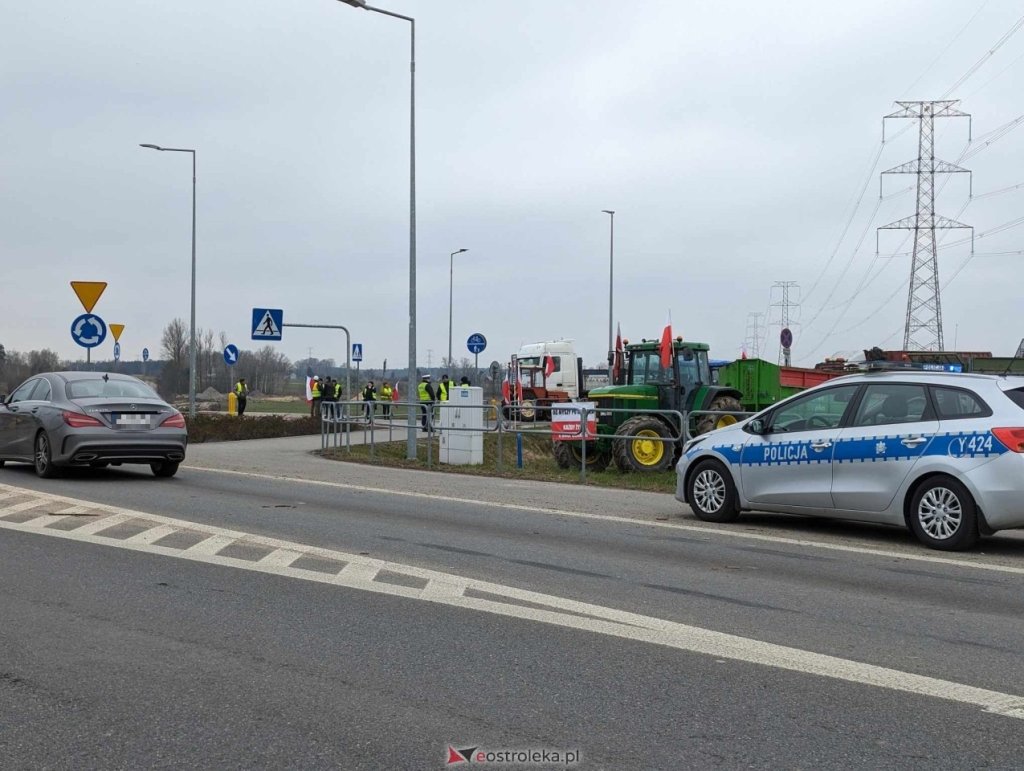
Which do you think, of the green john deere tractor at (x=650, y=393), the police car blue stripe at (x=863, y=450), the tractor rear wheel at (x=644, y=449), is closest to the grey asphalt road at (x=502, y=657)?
the police car blue stripe at (x=863, y=450)

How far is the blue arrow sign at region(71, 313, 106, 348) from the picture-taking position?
20969 millimetres

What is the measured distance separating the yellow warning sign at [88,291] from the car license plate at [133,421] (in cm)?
614

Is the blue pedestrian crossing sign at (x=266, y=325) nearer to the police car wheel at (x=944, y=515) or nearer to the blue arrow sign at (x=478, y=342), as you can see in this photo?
the blue arrow sign at (x=478, y=342)

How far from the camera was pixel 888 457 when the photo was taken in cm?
1072

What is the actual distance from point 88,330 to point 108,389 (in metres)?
5.39

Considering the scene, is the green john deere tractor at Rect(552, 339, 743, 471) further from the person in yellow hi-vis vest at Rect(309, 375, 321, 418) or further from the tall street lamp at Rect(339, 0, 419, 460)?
the person in yellow hi-vis vest at Rect(309, 375, 321, 418)

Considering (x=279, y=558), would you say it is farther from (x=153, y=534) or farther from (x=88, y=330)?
(x=88, y=330)

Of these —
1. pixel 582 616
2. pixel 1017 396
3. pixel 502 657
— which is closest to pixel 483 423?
pixel 1017 396

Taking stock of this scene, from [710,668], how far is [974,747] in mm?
1562

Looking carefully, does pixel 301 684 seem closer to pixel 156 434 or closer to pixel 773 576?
pixel 773 576

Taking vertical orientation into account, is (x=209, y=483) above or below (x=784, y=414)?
below

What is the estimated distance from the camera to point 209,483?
645 inches

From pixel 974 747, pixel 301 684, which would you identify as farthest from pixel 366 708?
pixel 974 747

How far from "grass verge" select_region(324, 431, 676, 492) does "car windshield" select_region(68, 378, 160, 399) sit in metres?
5.73
